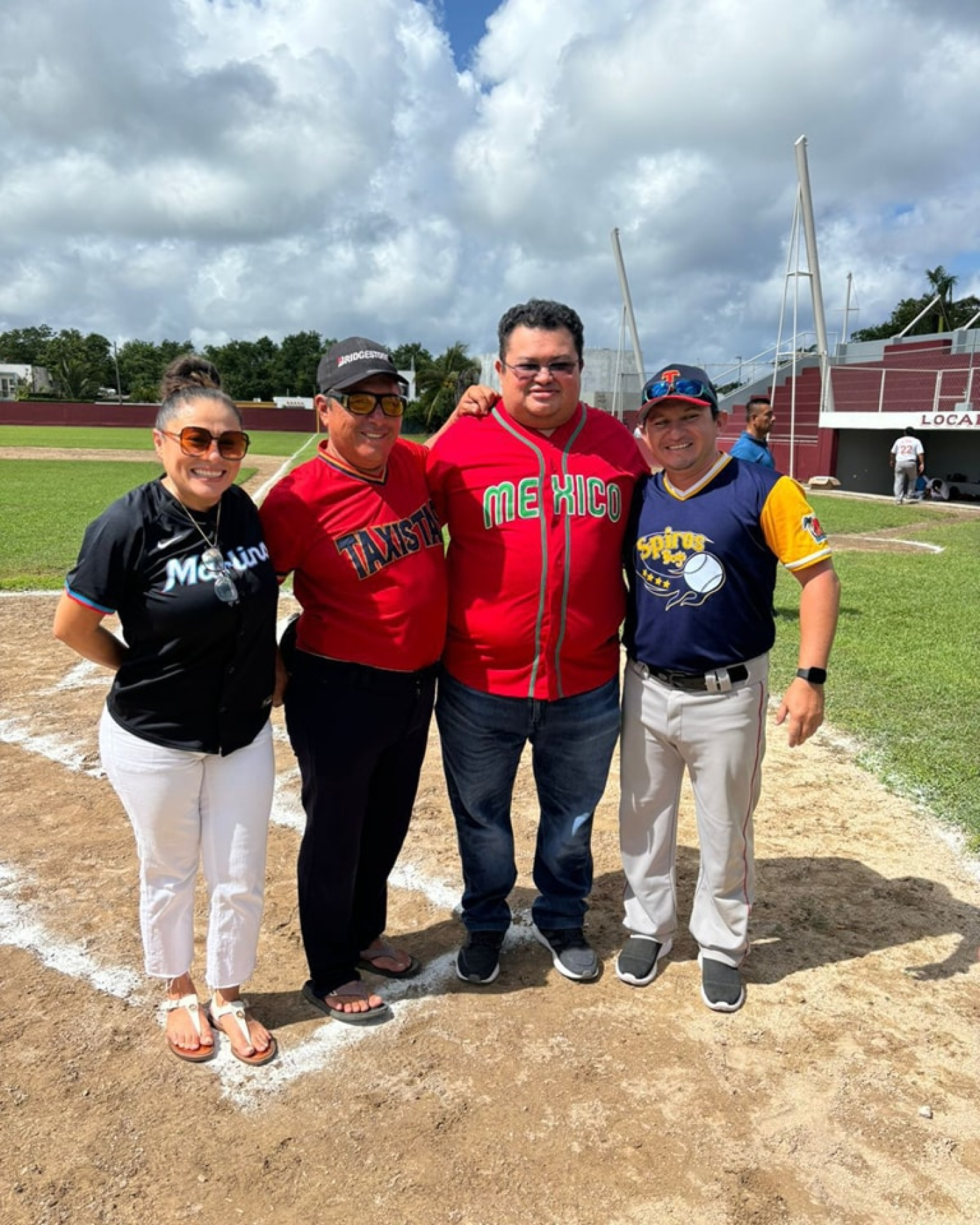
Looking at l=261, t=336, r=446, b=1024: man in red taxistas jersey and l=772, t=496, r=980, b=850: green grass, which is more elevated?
l=261, t=336, r=446, b=1024: man in red taxistas jersey

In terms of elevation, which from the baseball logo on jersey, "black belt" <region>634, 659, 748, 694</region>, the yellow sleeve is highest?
the yellow sleeve

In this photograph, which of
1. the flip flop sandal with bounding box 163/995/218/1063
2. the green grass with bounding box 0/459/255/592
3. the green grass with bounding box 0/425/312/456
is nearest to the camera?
the flip flop sandal with bounding box 163/995/218/1063

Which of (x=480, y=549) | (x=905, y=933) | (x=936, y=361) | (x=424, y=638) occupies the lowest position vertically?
(x=905, y=933)

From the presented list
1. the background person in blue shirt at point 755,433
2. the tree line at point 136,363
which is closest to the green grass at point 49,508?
the background person in blue shirt at point 755,433

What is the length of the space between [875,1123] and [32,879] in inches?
130

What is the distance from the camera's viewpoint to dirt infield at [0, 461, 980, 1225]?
89.8 inches

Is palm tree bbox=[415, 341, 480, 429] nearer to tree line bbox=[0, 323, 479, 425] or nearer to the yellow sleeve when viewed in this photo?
tree line bbox=[0, 323, 479, 425]

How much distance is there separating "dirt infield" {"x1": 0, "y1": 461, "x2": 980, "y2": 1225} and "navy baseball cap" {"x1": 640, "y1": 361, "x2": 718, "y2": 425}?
205 centimetres

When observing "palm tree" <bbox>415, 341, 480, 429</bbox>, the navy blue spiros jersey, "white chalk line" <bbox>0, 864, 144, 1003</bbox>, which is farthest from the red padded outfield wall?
the navy blue spiros jersey

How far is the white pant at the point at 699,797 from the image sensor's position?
119 inches

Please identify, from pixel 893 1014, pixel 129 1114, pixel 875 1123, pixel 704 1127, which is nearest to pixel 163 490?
pixel 129 1114

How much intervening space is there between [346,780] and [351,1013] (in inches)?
31.7

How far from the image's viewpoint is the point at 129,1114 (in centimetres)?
252

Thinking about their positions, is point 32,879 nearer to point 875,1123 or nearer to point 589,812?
point 589,812
